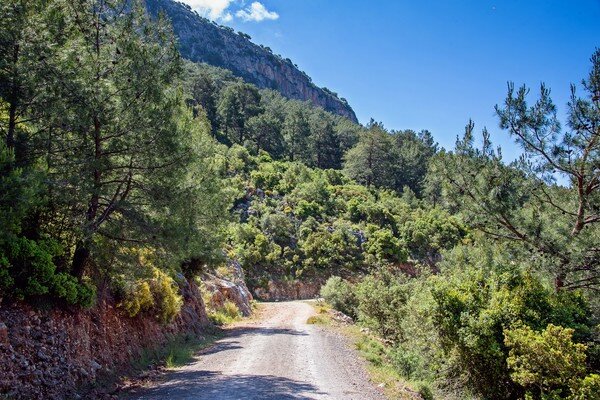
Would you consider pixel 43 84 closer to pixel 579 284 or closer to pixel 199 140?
pixel 199 140

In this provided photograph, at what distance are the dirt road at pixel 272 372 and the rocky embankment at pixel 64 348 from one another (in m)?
1.27

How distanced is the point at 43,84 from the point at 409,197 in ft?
196

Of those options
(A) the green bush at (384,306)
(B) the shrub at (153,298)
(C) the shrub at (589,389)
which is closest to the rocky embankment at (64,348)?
(B) the shrub at (153,298)

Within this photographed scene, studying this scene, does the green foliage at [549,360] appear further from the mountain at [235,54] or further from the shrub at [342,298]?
the mountain at [235,54]

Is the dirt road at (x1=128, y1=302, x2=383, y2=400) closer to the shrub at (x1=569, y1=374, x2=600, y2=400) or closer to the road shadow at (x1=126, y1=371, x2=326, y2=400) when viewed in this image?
the road shadow at (x1=126, y1=371, x2=326, y2=400)

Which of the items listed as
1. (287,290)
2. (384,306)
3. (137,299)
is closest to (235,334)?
(384,306)

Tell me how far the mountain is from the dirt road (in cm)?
14067

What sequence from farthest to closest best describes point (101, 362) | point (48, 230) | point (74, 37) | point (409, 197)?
point (409, 197) → point (101, 362) → point (48, 230) → point (74, 37)

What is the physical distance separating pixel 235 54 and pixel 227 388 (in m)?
164

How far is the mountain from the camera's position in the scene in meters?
149

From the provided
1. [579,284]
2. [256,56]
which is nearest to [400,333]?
[579,284]

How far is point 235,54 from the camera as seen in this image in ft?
524

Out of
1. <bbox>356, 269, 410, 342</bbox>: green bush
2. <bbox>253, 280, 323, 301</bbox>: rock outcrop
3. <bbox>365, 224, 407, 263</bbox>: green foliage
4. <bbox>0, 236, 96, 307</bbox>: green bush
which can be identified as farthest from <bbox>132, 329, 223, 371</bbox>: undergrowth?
<bbox>365, 224, 407, 263</bbox>: green foliage

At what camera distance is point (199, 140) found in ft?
38.7
